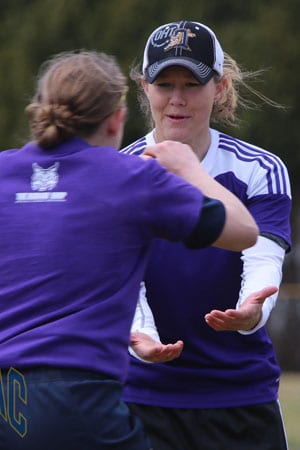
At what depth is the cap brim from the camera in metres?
4.71

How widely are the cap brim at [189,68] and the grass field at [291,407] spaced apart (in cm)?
517

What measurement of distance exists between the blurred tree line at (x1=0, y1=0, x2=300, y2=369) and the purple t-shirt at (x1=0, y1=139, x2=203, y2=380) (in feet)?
36.3

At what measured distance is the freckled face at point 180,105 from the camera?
4.76 metres

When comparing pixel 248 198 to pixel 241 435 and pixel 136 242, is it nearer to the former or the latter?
pixel 241 435

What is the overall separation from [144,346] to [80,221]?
0.76 m

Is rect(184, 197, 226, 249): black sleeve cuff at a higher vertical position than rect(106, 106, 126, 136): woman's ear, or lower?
lower

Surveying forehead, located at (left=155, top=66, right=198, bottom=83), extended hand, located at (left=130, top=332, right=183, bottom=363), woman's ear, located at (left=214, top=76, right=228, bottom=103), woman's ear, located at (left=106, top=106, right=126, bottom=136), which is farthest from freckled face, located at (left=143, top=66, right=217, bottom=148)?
woman's ear, located at (left=106, top=106, right=126, bottom=136)

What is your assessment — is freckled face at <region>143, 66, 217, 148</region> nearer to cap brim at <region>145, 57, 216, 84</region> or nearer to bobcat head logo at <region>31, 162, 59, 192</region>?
cap brim at <region>145, 57, 216, 84</region>

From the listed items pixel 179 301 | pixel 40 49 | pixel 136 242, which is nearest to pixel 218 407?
pixel 179 301

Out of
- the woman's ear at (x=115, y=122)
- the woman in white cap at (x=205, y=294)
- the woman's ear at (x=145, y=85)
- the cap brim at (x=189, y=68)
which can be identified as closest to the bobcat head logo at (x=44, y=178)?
the woman's ear at (x=115, y=122)

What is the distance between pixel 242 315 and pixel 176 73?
1120mm

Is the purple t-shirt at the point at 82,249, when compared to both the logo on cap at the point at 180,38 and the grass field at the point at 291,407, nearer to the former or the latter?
the logo on cap at the point at 180,38

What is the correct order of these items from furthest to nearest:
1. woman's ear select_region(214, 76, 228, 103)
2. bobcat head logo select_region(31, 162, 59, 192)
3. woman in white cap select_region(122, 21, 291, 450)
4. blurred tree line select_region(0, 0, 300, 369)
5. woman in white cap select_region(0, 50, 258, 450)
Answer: blurred tree line select_region(0, 0, 300, 369)
woman's ear select_region(214, 76, 228, 103)
woman in white cap select_region(122, 21, 291, 450)
bobcat head logo select_region(31, 162, 59, 192)
woman in white cap select_region(0, 50, 258, 450)

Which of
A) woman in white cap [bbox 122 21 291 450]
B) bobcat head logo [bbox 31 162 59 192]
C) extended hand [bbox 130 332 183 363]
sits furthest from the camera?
woman in white cap [bbox 122 21 291 450]
